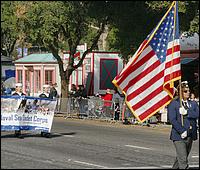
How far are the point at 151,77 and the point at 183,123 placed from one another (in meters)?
1.29

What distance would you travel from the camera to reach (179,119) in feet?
34.9

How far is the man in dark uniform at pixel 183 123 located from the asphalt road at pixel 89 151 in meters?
1.90

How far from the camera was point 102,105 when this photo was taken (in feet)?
90.5

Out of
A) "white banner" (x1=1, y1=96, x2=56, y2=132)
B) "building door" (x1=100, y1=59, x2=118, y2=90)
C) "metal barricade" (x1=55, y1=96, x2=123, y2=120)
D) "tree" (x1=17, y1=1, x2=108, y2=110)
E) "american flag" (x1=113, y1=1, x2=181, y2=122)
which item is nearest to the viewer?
"american flag" (x1=113, y1=1, x2=181, y2=122)

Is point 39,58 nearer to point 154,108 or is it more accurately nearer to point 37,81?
point 37,81

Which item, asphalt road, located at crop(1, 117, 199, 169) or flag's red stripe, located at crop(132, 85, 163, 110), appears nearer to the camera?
flag's red stripe, located at crop(132, 85, 163, 110)

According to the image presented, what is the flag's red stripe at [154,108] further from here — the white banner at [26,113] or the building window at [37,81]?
the building window at [37,81]

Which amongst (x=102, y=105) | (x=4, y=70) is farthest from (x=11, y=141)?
(x=4, y=70)

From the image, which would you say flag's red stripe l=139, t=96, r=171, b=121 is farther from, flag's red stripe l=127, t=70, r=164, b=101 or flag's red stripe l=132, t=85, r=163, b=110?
flag's red stripe l=127, t=70, r=164, b=101

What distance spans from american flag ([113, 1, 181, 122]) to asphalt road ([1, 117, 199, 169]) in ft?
6.04

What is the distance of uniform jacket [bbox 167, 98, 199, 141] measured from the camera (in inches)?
418

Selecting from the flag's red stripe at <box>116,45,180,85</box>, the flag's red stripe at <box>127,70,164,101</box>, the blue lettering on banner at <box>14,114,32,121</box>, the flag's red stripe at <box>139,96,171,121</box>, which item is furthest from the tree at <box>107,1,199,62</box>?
the flag's red stripe at <box>139,96,171,121</box>

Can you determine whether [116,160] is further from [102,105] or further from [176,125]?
[102,105]

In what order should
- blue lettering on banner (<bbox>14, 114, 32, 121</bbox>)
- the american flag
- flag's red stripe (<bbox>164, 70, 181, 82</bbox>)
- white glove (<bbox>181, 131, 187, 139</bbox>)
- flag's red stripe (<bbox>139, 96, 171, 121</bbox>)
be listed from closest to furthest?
white glove (<bbox>181, 131, 187, 139</bbox>) → flag's red stripe (<bbox>139, 96, 171, 121</bbox>) → the american flag → flag's red stripe (<bbox>164, 70, 181, 82</bbox>) → blue lettering on banner (<bbox>14, 114, 32, 121</bbox>)
